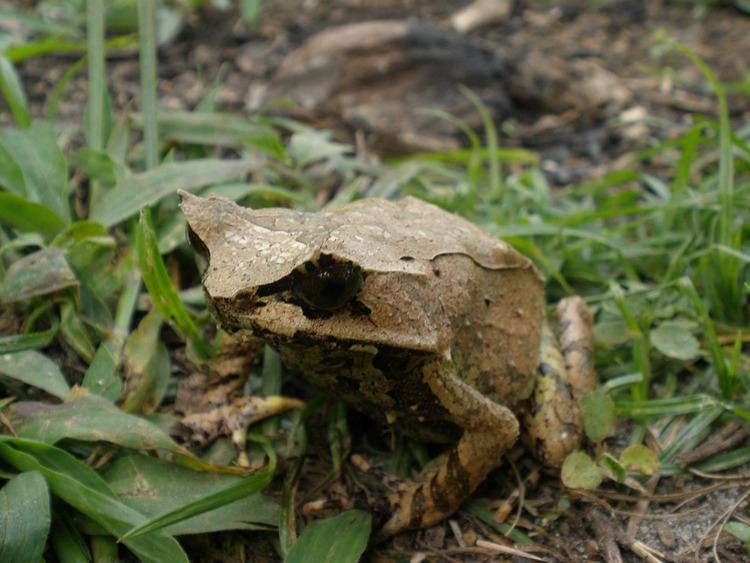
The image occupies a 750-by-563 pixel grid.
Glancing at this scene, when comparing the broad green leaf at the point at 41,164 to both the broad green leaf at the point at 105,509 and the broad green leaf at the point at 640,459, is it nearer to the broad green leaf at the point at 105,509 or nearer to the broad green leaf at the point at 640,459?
the broad green leaf at the point at 105,509

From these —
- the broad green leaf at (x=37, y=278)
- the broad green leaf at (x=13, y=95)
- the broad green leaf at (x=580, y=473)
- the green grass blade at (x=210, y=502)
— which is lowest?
the broad green leaf at (x=580, y=473)

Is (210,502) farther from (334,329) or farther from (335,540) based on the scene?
(334,329)

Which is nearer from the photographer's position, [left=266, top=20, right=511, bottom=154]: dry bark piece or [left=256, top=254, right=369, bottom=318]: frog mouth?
[left=256, top=254, right=369, bottom=318]: frog mouth

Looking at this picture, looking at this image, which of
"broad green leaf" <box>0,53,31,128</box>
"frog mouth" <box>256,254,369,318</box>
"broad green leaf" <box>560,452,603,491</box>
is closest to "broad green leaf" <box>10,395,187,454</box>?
"frog mouth" <box>256,254,369,318</box>

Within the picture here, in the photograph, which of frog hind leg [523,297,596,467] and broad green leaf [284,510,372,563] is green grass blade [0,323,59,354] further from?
frog hind leg [523,297,596,467]

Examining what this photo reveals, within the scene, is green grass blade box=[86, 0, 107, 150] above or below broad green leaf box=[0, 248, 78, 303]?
above

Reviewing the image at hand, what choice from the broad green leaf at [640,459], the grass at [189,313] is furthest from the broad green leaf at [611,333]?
the broad green leaf at [640,459]
